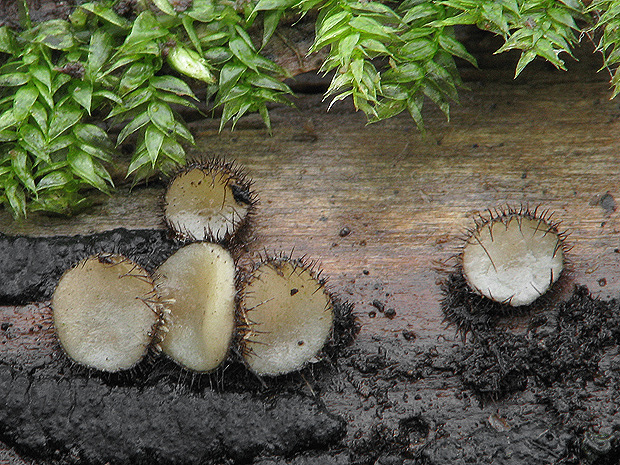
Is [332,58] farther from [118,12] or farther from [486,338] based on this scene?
[486,338]

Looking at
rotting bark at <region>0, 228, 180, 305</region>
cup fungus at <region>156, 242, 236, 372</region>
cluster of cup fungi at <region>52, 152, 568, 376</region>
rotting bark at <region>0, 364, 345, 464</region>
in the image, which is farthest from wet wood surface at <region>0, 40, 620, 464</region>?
rotting bark at <region>0, 364, 345, 464</region>

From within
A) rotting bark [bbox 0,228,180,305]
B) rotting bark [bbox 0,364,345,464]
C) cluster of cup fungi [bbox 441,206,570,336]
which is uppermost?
cluster of cup fungi [bbox 441,206,570,336]

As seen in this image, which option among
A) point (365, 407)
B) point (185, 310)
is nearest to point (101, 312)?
point (185, 310)

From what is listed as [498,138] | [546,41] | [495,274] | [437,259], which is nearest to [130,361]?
[437,259]

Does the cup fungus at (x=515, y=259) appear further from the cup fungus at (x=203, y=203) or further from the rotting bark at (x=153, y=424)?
the cup fungus at (x=203, y=203)

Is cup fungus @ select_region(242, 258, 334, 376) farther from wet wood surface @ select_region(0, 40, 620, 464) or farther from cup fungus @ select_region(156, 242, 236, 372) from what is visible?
wet wood surface @ select_region(0, 40, 620, 464)

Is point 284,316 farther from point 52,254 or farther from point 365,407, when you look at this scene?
point 52,254
